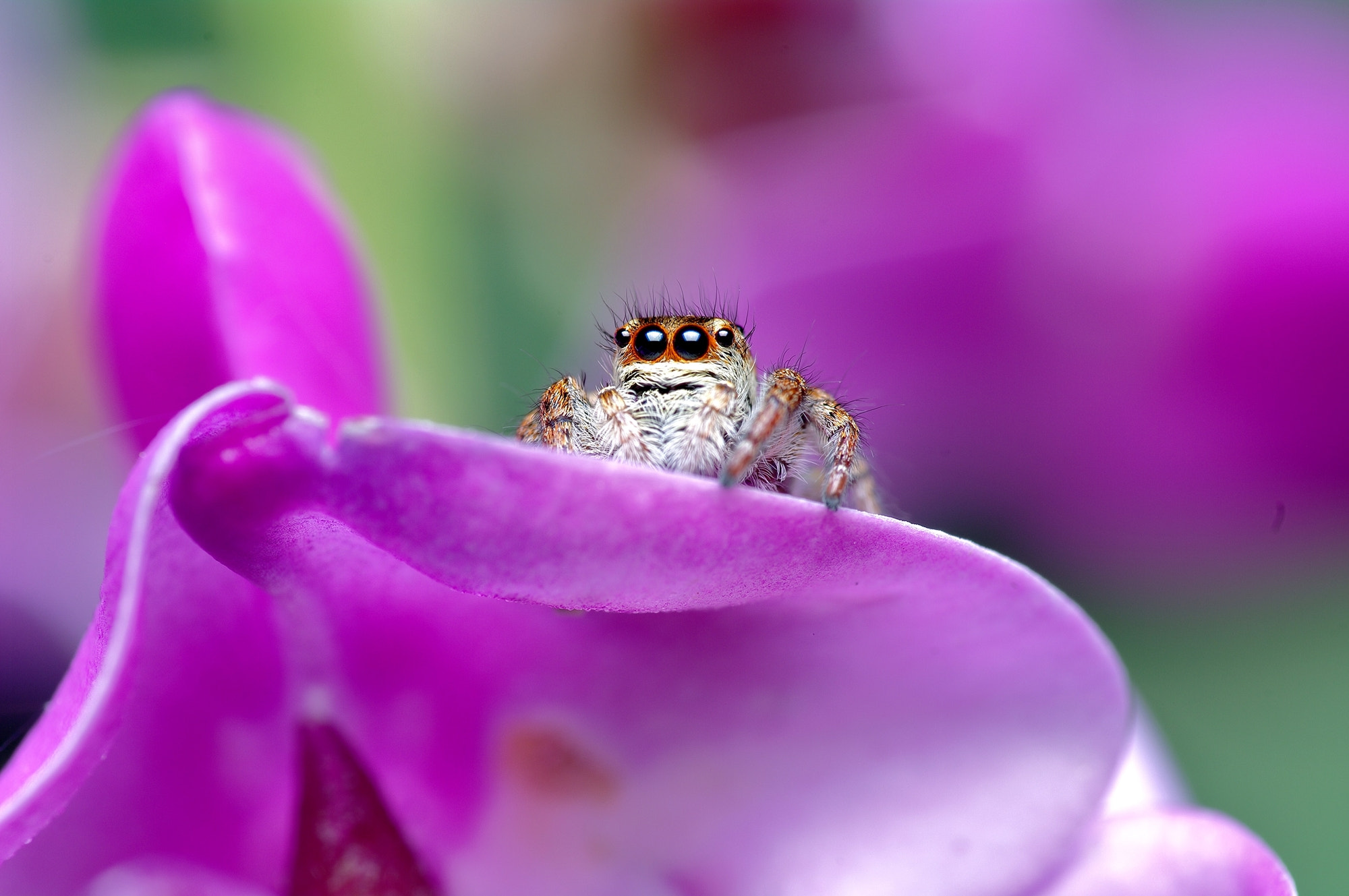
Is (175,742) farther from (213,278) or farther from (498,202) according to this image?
(498,202)

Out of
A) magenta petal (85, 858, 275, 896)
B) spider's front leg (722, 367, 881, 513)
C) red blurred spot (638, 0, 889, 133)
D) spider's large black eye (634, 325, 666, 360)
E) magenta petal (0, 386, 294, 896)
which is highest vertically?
red blurred spot (638, 0, 889, 133)

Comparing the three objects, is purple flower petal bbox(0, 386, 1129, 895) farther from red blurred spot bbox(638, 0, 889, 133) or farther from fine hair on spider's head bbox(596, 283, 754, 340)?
red blurred spot bbox(638, 0, 889, 133)

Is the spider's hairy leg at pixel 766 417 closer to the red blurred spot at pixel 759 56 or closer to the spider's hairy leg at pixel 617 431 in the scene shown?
the spider's hairy leg at pixel 617 431

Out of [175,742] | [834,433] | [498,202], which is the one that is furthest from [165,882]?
[498,202]

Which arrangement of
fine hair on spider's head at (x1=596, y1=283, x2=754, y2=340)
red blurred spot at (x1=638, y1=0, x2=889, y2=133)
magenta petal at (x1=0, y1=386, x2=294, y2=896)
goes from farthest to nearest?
red blurred spot at (x1=638, y1=0, x2=889, y2=133)
fine hair on spider's head at (x1=596, y1=283, x2=754, y2=340)
magenta petal at (x1=0, y1=386, x2=294, y2=896)

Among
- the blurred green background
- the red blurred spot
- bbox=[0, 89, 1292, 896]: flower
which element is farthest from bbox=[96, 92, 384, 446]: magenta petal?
the red blurred spot

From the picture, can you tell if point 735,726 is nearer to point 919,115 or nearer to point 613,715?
point 613,715

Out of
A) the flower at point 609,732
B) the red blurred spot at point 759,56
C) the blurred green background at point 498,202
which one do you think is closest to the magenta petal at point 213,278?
the flower at point 609,732
